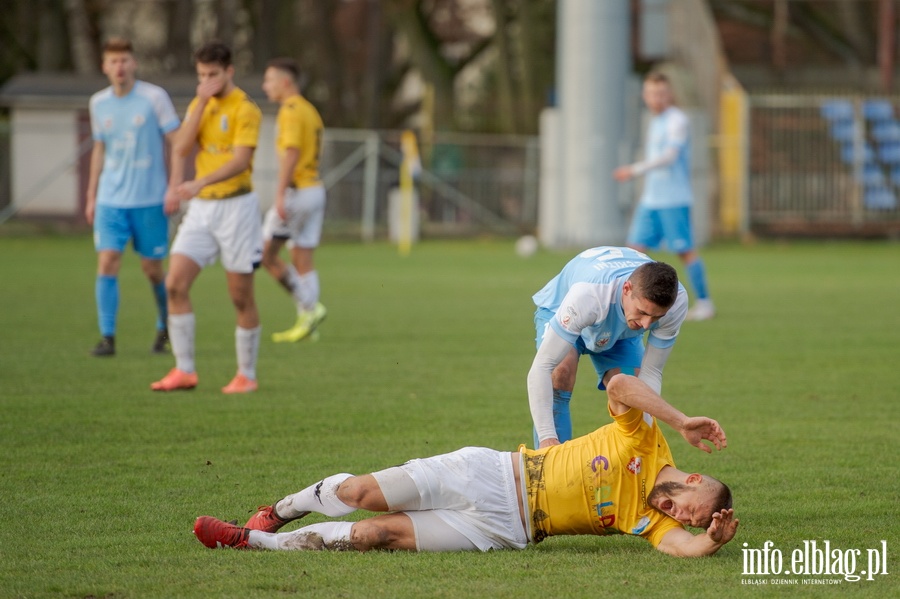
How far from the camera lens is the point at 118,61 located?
34.3 ft

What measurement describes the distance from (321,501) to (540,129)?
91.0 ft

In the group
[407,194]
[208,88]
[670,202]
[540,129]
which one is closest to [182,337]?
[208,88]

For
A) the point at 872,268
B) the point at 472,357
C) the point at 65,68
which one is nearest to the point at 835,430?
the point at 472,357

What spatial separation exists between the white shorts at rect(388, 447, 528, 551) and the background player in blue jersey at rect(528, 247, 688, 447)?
1.07 feet

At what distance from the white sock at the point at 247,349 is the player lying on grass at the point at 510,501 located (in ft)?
12.6

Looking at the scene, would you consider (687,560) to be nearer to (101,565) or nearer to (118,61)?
(101,565)

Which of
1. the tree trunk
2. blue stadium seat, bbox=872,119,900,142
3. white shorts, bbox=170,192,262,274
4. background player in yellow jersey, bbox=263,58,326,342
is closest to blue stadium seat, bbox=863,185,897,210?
blue stadium seat, bbox=872,119,900,142

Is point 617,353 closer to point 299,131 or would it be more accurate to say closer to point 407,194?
point 299,131

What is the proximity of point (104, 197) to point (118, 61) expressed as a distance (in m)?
1.07

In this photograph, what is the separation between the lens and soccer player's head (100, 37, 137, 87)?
34.1ft

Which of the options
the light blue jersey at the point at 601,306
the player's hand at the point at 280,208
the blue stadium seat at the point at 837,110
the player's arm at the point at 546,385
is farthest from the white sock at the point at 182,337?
the blue stadium seat at the point at 837,110

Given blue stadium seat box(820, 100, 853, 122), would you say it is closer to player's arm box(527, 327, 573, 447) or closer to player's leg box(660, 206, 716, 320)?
player's leg box(660, 206, 716, 320)

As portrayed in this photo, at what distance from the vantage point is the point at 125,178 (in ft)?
34.9

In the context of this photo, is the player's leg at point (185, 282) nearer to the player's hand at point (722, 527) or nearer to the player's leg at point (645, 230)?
the player's hand at point (722, 527)
